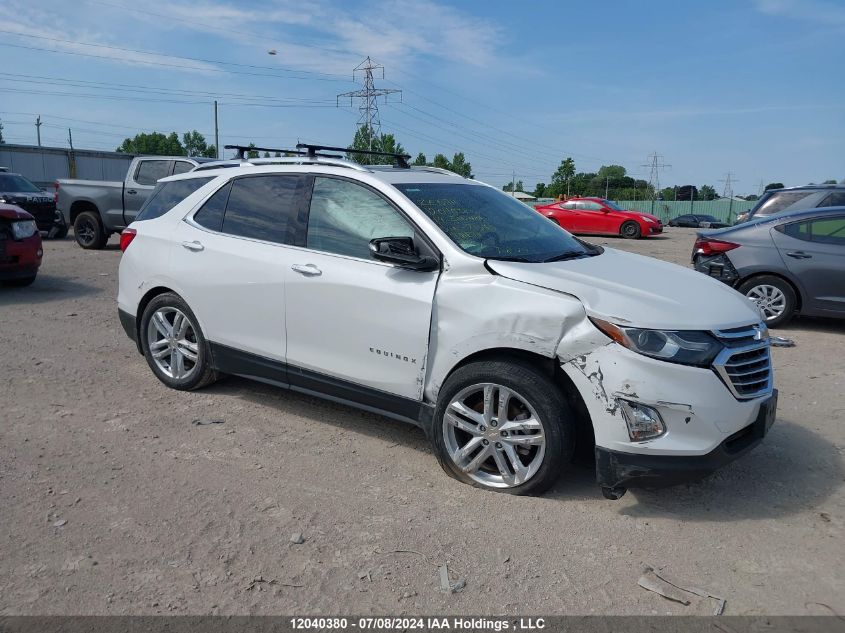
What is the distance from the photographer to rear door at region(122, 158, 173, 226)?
14.1m

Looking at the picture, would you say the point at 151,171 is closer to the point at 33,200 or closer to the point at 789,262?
the point at 33,200

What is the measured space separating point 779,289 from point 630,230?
17190mm

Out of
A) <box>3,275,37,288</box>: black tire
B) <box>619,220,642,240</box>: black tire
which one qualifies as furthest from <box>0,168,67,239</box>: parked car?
<box>619,220,642,240</box>: black tire

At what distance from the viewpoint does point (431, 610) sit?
9.28ft

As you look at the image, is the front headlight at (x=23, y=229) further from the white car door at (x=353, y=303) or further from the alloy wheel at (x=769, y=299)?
the alloy wheel at (x=769, y=299)

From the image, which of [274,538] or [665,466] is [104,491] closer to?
[274,538]

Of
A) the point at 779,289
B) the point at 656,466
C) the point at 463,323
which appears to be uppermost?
Answer: the point at 463,323

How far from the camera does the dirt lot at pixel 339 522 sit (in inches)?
115

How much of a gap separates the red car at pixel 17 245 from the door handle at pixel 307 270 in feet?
21.5

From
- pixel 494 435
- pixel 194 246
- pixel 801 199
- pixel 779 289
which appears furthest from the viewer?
pixel 801 199

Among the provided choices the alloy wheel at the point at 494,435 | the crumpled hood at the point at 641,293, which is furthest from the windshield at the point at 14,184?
the crumpled hood at the point at 641,293

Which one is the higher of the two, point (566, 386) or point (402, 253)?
point (402, 253)

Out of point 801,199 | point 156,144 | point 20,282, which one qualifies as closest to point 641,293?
point 20,282

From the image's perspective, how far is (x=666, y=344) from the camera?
3.39 m
